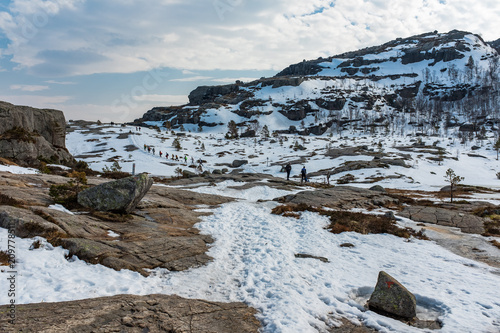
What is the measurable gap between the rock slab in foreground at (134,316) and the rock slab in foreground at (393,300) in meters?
3.61

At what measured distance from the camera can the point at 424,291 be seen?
8430 mm

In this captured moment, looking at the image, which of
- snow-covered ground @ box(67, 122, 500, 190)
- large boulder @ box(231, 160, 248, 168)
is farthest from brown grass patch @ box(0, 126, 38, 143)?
large boulder @ box(231, 160, 248, 168)

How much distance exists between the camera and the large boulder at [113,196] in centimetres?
1270

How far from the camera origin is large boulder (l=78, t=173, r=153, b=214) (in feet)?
41.7

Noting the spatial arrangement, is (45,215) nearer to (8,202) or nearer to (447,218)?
(8,202)

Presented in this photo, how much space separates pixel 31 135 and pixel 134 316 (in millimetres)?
30950

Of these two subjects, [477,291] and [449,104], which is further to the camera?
Answer: [449,104]

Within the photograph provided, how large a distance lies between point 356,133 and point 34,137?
14791 centimetres

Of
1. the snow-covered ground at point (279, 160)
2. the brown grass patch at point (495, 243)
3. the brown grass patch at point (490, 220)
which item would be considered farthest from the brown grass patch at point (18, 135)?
the brown grass patch at point (490, 220)

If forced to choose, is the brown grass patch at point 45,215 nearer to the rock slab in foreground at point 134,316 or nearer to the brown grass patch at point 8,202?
the brown grass patch at point 8,202

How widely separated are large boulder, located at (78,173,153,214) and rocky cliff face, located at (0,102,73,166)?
17.9m

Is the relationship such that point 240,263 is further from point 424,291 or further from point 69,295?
point 424,291

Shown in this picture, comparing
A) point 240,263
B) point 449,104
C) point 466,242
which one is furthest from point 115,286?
point 449,104

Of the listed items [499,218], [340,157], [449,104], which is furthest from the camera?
[449,104]
